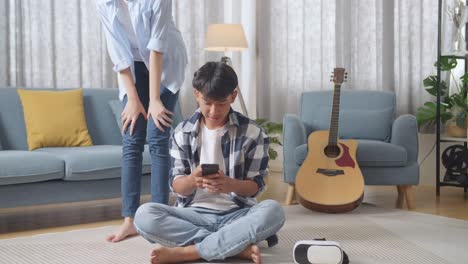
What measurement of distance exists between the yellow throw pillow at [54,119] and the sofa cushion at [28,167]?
412mm

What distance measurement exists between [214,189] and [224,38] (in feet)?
8.78

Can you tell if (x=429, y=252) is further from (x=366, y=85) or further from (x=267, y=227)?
(x=366, y=85)

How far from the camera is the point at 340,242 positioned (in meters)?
2.43

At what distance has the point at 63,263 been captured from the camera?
6.88 feet

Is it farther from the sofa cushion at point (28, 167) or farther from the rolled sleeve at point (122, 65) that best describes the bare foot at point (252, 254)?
the sofa cushion at point (28, 167)

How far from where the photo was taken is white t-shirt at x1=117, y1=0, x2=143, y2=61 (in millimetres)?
2309

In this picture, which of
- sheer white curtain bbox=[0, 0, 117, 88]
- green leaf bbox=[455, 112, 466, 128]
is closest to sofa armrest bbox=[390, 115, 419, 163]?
green leaf bbox=[455, 112, 466, 128]

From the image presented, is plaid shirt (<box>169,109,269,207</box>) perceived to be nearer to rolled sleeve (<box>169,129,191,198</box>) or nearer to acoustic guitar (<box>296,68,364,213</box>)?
rolled sleeve (<box>169,129,191,198</box>)

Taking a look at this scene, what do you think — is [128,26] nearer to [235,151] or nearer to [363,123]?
[235,151]

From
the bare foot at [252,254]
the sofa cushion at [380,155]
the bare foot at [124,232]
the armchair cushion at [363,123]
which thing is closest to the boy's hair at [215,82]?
the bare foot at [252,254]

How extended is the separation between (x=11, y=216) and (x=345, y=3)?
9.57ft

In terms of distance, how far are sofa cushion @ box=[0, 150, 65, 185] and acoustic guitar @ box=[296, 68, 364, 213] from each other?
1.24m

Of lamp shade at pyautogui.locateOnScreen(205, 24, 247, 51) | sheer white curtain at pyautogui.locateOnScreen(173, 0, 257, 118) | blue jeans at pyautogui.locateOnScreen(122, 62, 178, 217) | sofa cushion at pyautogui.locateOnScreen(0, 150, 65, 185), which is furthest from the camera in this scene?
sheer white curtain at pyautogui.locateOnScreen(173, 0, 257, 118)

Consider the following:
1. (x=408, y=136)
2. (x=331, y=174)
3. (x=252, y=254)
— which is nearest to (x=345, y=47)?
(x=408, y=136)
